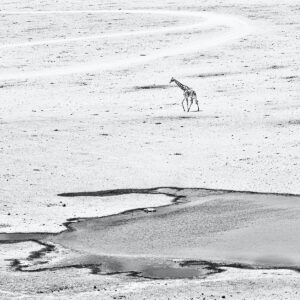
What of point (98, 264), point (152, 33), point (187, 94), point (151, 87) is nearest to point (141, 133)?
point (187, 94)

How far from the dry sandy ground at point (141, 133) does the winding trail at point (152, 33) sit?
0.39m

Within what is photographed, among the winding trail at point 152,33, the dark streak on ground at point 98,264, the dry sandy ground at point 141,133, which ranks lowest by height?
the dark streak on ground at point 98,264

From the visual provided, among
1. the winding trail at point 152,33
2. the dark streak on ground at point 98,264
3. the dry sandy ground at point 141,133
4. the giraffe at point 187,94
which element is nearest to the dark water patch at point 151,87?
the dry sandy ground at point 141,133

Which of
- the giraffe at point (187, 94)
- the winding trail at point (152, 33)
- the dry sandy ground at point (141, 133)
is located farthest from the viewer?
the winding trail at point (152, 33)

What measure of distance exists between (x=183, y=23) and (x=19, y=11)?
29.6 ft

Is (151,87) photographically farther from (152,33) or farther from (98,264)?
(98,264)

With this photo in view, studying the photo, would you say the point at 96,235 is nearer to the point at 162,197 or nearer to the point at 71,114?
the point at 162,197

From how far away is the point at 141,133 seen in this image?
22531 mm

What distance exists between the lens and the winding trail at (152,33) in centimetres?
3181

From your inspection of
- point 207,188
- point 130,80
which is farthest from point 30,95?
point 207,188

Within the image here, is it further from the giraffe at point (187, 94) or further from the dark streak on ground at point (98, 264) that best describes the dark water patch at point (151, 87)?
the dark streak on ground at point (98, 264)

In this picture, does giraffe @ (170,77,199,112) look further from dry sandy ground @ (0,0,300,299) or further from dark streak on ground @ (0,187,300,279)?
dark streak on ground @ (0,187,300,279)

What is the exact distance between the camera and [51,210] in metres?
16.4

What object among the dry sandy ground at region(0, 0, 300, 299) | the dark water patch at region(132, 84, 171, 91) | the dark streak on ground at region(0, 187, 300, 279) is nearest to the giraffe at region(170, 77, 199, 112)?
the dry sandy ground at region(0, 0, 300, 299)
